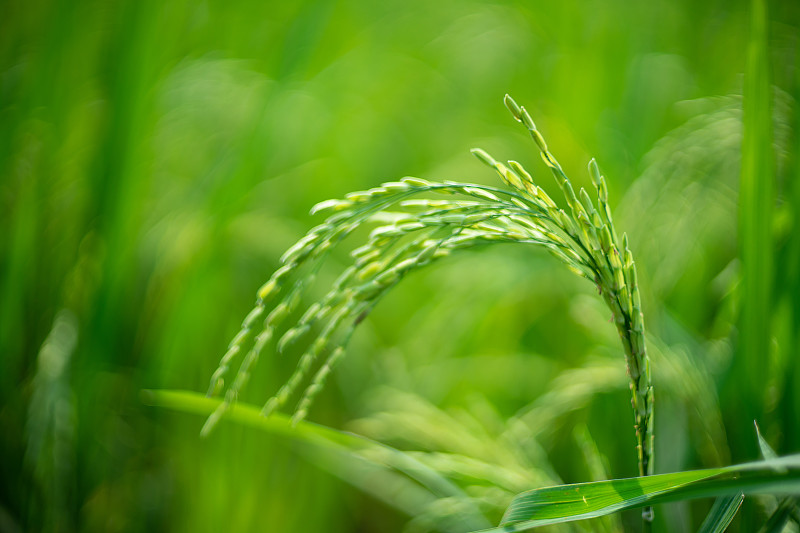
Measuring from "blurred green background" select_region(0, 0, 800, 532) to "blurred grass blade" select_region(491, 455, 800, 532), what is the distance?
0.72ft

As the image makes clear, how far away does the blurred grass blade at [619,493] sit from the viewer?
1.24 ft

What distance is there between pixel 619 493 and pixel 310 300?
1024 mm

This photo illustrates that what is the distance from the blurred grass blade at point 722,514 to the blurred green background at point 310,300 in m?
0.09

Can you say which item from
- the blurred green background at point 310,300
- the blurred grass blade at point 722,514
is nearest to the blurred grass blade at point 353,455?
the blurred green background at point 310,300

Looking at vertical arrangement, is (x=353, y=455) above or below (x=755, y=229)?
below

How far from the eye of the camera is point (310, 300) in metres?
1.36

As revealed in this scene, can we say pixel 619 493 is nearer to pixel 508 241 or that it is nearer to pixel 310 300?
pixel 508 241

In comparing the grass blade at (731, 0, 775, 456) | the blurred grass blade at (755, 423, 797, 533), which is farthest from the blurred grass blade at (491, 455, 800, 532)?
the grass blade at (731, 0, 775, 456)

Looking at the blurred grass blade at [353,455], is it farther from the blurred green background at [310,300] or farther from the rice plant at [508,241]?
the rice plant at [508,241]

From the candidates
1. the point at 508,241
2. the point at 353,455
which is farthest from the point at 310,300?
the point at 508,241

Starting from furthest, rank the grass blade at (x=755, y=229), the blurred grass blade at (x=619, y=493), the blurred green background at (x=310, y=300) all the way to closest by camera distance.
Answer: the blurred green background at (x=310, y=300)
the grass blade at (x=755, y=229)
the blurred grass blade at (x=619, y=493)

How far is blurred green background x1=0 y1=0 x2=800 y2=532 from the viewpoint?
0.82m

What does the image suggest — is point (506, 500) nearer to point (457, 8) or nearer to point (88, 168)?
point (88, 168)

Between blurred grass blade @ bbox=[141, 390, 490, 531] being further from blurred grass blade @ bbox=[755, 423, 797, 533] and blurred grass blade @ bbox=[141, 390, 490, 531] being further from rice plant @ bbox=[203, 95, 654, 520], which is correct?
blurred grass blade @ bbox=[755, 423, 797, 533]
